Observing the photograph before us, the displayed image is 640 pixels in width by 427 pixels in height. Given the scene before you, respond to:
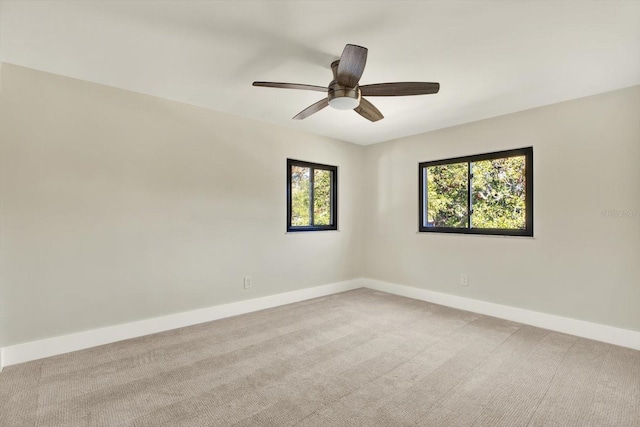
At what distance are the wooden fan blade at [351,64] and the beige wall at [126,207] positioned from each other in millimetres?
1866

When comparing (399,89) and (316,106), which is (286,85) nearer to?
(316,106)

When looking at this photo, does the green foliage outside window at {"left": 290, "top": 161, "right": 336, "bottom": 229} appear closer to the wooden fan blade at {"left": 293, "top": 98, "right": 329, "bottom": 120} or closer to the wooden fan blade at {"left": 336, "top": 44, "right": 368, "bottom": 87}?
the wooden fan blade at {"left": 293, "top": 98, "right": 329, "bottom": 120}

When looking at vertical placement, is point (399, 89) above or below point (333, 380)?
above

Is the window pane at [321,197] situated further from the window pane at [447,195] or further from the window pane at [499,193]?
the window pane at [499,193]

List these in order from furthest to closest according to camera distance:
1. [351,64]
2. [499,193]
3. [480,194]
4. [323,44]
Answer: [480,194] < [499,193] < [323,44] < [351,64]

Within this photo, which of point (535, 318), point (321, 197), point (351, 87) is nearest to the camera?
point (351, 87)

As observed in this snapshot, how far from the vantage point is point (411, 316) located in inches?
137

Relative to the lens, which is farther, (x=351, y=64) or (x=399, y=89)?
(x=399, y=89)

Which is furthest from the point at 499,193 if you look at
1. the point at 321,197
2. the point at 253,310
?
the point at 253,310


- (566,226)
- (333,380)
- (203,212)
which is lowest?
(333,380)

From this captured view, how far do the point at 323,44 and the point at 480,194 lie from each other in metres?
2.68

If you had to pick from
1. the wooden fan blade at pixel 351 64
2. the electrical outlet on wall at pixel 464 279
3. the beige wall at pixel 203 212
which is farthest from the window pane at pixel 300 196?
the wooden fan blade at pixel 351 64

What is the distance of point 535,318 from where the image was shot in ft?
10.5

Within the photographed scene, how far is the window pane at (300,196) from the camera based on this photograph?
4199mm
